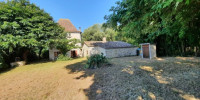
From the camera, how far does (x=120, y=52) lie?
14.1m

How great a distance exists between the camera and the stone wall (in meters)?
13.5

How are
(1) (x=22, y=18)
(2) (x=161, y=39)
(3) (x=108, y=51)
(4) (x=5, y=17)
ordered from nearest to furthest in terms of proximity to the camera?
1. (4) (x=5, y=17)
2. (1) (x=22, y=18)
3. (2) (x=161, y=39)
4. (3) (x=108, y=51)

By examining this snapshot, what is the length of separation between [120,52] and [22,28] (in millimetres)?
13319

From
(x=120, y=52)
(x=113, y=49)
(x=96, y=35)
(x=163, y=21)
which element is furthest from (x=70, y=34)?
(x=163, y=21)

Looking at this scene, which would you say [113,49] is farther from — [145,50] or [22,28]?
[22,28]

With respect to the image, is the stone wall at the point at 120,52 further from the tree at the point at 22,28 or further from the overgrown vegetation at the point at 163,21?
the tree at the point at 22,28

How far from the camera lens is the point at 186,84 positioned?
324 centimetres

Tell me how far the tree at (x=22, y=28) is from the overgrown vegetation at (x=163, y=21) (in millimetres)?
8401

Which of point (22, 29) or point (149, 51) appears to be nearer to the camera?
point (22, 29)

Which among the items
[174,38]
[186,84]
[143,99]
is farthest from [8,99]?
[174,38]

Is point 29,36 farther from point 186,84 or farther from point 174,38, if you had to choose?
point 174,38

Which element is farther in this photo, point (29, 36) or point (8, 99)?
point (29, 36)

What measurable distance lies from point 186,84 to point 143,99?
212 cm

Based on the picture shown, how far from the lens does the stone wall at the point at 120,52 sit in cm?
1345
